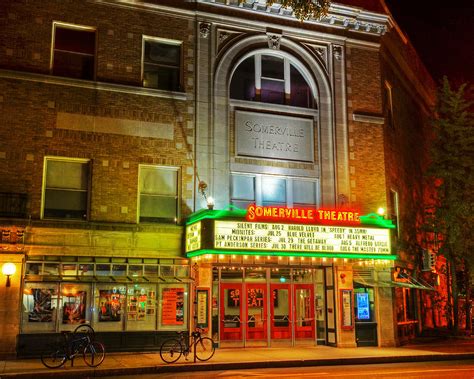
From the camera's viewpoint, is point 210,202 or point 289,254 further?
point 210,202

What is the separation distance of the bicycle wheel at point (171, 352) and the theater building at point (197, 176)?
5.51ft

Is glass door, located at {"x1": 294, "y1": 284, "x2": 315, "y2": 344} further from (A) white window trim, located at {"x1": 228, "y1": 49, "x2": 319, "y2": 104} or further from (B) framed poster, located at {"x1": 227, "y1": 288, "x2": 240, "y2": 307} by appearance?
(A) white window trim, located at {"x1": 228, "y1": 49, "x2": 319, "y2": 104}

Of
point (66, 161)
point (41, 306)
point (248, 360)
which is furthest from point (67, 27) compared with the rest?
point (248, 360)

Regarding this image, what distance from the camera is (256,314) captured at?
21.5 m

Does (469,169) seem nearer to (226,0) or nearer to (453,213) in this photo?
(453,213)

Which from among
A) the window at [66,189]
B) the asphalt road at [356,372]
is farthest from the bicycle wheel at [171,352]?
the window at [66,189]

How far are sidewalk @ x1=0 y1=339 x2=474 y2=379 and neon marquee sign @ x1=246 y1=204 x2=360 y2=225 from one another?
4509 mm

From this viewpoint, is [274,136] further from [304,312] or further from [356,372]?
[356,372]

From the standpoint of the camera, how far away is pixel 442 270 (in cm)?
2769

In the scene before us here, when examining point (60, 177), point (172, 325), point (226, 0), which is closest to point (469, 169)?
point (226, 0)

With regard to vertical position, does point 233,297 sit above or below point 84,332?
above

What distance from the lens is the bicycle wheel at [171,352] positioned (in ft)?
55.3

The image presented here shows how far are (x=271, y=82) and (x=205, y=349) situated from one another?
1098 cm

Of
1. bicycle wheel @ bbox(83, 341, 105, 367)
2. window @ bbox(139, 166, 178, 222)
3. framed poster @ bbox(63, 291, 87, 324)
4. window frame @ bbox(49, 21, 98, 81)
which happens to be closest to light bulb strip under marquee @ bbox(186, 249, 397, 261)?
window @ bbox(139, 166, 178, 222)
